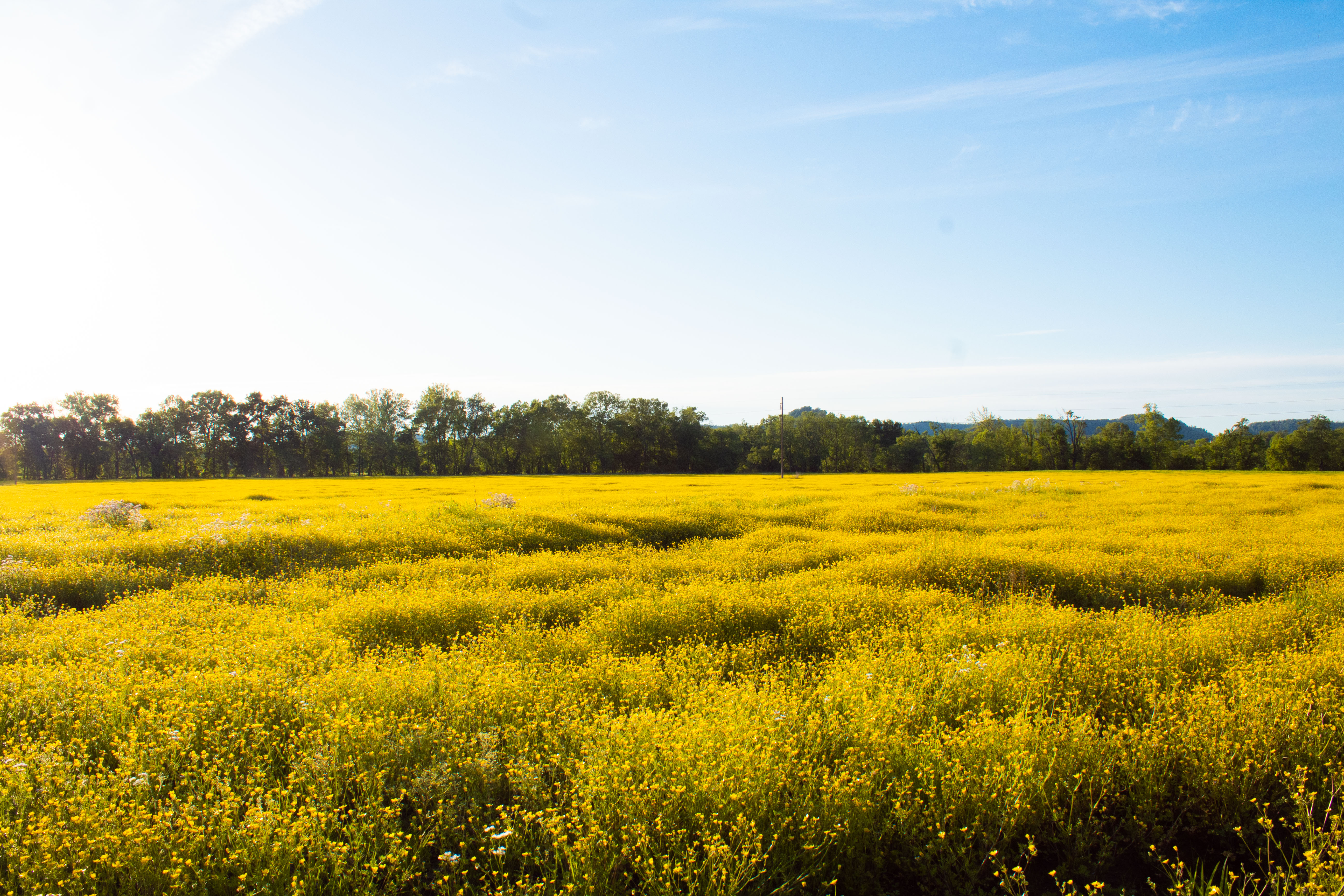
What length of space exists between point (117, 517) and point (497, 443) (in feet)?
230

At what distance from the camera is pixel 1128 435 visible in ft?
258

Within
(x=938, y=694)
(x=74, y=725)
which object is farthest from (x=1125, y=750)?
(x=74, y=725)

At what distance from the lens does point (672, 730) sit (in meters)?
4.62

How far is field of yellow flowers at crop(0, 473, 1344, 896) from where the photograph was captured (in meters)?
3.54

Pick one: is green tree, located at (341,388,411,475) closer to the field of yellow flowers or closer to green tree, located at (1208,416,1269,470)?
the field of yellow flowers

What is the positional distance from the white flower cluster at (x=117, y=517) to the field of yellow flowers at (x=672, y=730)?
14.9 ft

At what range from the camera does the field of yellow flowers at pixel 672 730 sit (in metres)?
3.54

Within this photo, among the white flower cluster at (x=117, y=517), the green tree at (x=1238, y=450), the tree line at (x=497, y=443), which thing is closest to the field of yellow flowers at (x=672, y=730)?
the white flower cluster at (x=117, y=517)

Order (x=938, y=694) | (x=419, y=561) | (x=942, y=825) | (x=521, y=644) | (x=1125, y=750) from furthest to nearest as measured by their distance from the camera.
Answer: (x=419, y=561) → (x=521, y=644) → (x=938, y=694) → (x=1125, y=750) → (x=942, y=825)

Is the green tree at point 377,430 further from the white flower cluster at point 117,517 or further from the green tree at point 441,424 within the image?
the white flower cluster at point 117,517

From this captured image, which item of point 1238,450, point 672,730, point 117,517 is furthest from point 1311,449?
point 117,517

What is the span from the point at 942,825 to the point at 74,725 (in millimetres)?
6449

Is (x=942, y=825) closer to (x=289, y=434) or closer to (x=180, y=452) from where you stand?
(x=289, y=434)

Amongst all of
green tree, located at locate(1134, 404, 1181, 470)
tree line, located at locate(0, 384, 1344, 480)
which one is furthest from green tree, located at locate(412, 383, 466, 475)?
green tree, located at locate(1134, 404, 1181, 470)
